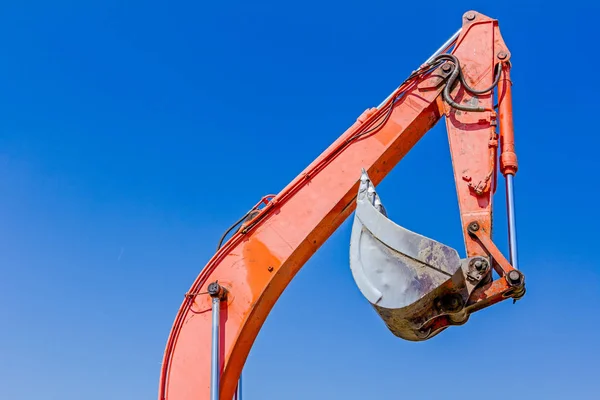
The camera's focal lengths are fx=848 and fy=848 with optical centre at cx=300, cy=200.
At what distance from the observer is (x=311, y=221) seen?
25.2 feet

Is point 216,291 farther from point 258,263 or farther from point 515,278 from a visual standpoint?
point 515,278

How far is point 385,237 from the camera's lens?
656 cm

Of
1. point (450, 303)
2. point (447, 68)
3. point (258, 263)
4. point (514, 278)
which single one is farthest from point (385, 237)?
point (447, 68)

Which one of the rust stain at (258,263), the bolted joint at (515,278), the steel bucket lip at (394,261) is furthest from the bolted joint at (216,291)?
the bolted joint at (515,278)

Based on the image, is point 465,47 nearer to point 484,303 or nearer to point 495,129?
point 495,129

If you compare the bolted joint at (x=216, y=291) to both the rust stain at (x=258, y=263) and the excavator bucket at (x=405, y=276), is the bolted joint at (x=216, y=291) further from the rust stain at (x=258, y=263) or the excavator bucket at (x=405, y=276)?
the excavator bucket at (x=405, y=276)

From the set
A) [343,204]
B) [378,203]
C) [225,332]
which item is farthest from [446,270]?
[225,332]

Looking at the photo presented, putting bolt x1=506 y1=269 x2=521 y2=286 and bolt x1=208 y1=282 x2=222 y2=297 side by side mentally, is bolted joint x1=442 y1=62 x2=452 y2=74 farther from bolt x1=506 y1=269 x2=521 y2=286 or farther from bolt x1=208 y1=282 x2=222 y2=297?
bolt x1=208 y1=282 x2=222 y2=297

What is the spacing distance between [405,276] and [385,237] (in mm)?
346

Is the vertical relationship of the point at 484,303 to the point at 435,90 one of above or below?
below

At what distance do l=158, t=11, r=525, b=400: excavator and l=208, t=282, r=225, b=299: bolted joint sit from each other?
0.01m

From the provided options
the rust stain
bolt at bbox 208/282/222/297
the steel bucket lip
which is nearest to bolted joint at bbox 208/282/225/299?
bolt at bbox 208/282/222/297

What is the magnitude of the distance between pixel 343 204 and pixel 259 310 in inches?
48.3

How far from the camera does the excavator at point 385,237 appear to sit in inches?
256
